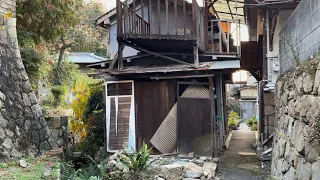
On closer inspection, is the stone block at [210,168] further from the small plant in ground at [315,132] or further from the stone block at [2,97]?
the stone block at [2,97]

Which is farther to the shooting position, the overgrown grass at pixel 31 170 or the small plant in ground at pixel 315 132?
the overgrown grass at pixel 31 170

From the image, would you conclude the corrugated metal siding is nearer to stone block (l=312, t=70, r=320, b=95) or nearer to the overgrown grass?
the overgrown grass

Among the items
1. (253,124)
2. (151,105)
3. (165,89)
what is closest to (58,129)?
(151,105)

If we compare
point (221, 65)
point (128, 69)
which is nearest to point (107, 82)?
point (128, 69)

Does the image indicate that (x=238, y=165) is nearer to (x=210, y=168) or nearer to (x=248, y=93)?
(x=210, y=168)

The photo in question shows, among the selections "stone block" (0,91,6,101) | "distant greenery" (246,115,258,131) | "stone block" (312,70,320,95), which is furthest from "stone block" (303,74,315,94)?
"distant greenery" (246,115,258,131)

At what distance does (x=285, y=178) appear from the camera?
188 inches

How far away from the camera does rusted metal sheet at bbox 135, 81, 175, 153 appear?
1021 centimetres

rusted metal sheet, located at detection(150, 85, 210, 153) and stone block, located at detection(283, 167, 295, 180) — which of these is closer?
stone block, located at detection(283, 167, 295, 180)

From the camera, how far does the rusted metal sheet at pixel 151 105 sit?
10211 millimetres

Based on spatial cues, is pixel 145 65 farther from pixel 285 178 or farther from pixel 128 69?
pixel 285 178

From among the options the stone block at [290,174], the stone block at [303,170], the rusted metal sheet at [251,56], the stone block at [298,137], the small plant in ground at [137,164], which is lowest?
the small plant in ground at [137,164]

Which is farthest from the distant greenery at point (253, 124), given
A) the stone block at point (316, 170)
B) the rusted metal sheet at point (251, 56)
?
the stone block at point (316, 170)

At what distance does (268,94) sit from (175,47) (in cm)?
416
